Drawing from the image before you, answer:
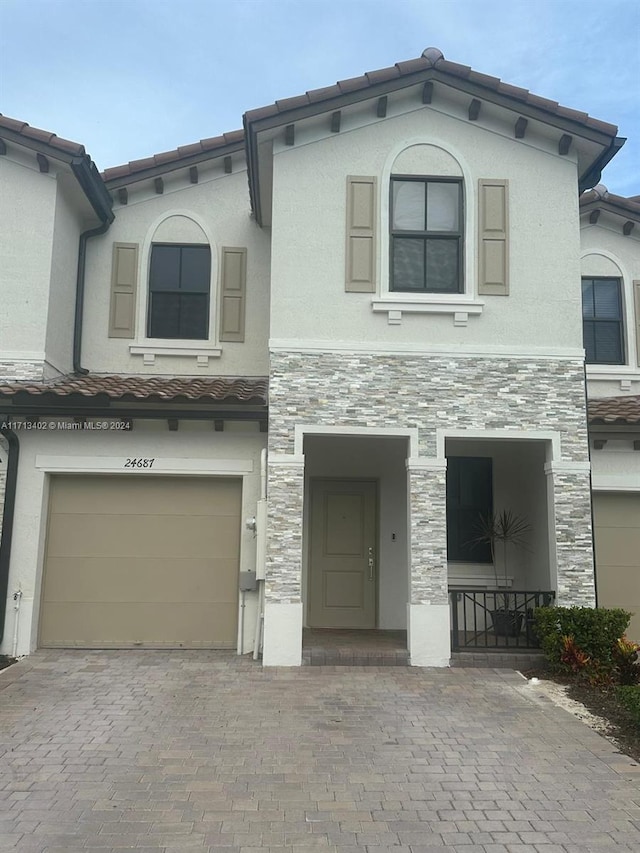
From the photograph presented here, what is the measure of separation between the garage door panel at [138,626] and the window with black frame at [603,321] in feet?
25.7

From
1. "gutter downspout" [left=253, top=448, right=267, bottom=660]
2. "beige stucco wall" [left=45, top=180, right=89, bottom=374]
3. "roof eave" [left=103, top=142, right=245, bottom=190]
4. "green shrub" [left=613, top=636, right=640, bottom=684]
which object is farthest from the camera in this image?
"roof eave" [left=103, top=142, right=245, bottom=190]

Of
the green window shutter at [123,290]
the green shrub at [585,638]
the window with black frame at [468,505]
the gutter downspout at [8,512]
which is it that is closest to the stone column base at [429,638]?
the green shrub at [585,638]

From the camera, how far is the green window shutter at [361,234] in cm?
935

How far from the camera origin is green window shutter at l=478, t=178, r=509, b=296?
9398 millimetres

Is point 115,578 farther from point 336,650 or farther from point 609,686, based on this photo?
point 609,686

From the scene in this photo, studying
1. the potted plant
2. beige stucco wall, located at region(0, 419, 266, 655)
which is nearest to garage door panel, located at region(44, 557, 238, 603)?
beige stucco wall, located at region(0, 419, 266, 655)

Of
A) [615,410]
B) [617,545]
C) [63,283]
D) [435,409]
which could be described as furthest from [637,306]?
[63,283]

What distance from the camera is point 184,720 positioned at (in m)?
6.54

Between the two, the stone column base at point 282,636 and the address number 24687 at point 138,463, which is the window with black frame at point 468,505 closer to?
the stone column base at point 282,636

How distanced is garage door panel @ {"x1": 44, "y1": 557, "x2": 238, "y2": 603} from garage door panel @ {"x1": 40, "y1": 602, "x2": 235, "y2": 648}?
12 cm

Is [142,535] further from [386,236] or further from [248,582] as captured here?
[386,236]

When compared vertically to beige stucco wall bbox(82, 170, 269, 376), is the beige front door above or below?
below

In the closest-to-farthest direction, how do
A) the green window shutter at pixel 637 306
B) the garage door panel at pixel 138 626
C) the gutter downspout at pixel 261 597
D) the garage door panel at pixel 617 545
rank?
the gutter downspout at pixel 261 597
the garage door panel at pixel 138 626
the garage door panel at pixel 617 545
the green window shutter at pixel 637 306

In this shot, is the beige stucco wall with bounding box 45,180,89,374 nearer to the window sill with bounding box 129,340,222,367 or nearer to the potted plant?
the window sill with bounding box 129,340,222,367
